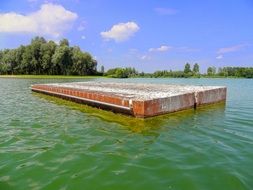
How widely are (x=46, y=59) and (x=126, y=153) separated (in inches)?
3028

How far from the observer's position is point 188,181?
16.2 ft

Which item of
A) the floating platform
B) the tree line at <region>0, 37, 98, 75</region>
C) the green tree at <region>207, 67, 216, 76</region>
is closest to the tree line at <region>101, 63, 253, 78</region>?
the green tree at <region>207, 67, 216, 76</region>

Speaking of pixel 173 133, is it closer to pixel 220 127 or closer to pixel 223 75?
pixel 220 127

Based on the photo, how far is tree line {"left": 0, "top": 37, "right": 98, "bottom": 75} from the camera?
7919cm

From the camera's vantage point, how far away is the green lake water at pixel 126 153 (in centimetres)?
500

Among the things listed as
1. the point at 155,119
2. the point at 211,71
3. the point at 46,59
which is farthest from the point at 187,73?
the point at 155,119

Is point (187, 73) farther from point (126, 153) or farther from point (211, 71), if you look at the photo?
point (126, 153)

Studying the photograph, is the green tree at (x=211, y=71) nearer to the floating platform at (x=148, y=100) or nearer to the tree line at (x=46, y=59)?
Answer: the tree line at (x=46, y=59)

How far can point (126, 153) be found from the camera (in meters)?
6.48

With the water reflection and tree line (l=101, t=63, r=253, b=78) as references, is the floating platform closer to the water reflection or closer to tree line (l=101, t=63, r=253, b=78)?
the water reflection

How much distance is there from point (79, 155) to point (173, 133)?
3.13 m

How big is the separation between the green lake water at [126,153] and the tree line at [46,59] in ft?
228

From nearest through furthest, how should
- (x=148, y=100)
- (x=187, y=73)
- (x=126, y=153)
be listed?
(x=126, y=153), (x=148, y=100), (x=187, y=73)

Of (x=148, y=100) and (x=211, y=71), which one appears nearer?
(x=148, y=100)
